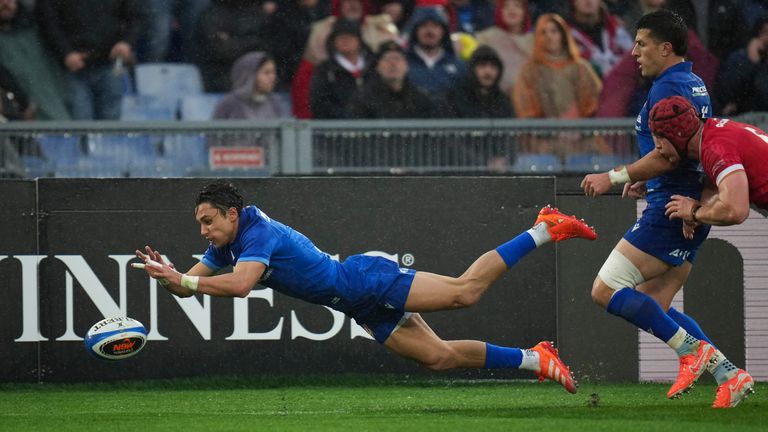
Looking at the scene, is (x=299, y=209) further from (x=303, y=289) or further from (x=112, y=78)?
(x=112, y=78)

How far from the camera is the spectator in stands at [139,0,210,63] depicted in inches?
543

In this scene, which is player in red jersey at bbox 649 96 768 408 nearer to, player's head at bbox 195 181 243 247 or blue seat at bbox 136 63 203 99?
player's head at bbox 195 181 243 247

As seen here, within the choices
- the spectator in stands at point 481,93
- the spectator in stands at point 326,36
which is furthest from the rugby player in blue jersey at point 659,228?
the spectator in stands at point 326,36

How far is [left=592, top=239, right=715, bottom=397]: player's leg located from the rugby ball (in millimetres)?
2923

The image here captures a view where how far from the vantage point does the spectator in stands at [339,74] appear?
13.2m

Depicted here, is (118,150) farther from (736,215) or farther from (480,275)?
(736,215)

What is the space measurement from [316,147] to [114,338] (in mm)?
3822

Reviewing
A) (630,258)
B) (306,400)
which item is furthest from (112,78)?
(630,258)

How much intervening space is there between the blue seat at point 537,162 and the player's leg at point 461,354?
11.8 ft

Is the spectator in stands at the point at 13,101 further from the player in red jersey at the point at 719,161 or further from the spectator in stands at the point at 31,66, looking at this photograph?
the player in red jersey at the point at 719,161

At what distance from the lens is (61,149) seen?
11.4 meters

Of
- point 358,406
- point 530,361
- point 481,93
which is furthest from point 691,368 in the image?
point 481,93

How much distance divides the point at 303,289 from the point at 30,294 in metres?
3.37

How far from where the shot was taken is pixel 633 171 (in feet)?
25.6
